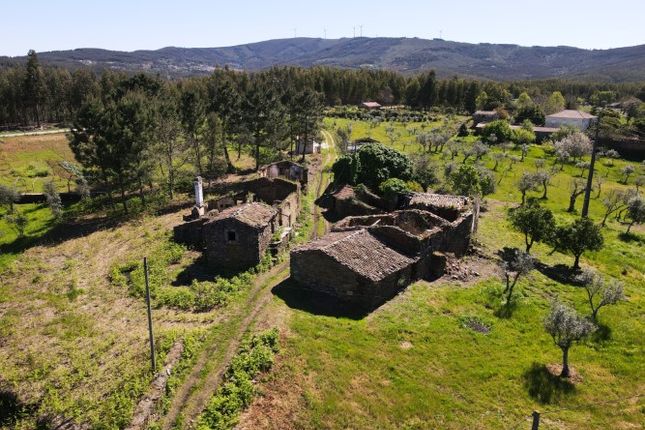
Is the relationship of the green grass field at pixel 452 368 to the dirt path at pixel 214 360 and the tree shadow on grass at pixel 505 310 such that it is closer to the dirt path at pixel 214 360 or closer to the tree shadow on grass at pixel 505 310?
the tree shadow on grass at pixel 505 310

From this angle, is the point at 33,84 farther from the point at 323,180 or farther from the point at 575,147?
the point at 575,147

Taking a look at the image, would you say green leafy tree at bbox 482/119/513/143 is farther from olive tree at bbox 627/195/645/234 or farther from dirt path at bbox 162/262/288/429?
dirt path at bbox 162/262/288/429

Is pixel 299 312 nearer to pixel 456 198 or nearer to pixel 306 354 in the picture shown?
pixel 306 354

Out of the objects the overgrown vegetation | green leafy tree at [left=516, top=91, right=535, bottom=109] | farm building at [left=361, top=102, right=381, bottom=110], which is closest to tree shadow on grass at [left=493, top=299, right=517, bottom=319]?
the overgrown vegetation

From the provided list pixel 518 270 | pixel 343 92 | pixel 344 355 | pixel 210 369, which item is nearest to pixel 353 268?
pixel 344 355

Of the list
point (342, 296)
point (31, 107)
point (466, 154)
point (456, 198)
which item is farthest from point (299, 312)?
point (31, 107)

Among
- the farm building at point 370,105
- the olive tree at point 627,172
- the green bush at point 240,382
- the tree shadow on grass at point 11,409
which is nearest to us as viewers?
the green bush at point 240,382

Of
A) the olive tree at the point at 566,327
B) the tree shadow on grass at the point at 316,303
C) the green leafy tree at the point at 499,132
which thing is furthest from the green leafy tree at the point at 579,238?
the green leafy tree at the point at 499,132
